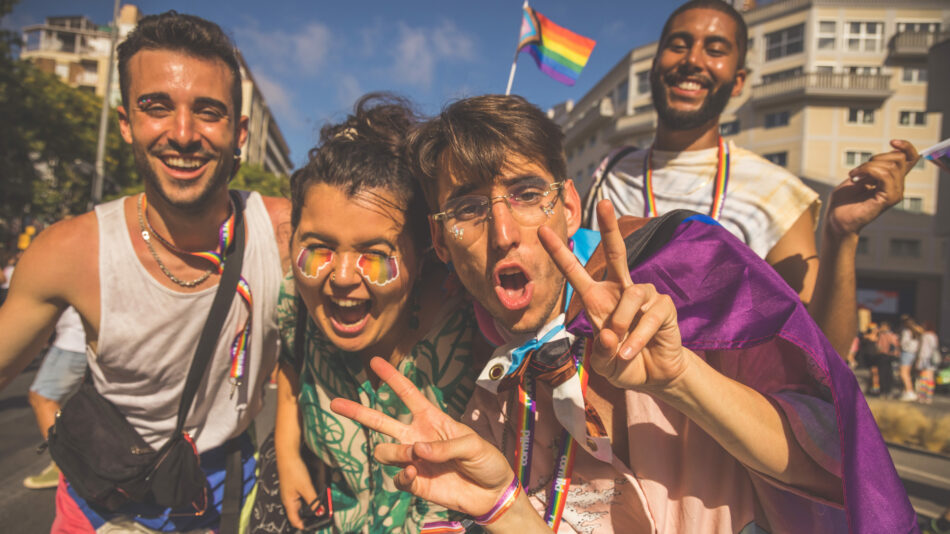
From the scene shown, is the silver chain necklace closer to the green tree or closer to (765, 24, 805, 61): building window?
the green tree

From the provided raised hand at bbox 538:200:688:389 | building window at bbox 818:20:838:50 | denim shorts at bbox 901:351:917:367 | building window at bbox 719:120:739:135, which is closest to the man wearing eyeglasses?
raised hand at bbox 538:200:688:389

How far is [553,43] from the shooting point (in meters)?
5.08

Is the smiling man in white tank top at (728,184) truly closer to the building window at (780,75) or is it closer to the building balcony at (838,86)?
the building balcony at (838,86)

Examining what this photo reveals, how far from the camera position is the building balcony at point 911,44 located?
2919 cm

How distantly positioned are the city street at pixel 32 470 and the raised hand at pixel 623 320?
4594 mm

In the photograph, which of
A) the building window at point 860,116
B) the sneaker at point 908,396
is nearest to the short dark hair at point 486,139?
the sneaker at point 908,396

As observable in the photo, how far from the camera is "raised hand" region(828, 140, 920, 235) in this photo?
184cm

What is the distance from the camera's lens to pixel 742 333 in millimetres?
1271

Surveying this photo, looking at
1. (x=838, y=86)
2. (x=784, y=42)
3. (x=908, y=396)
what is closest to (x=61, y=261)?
(x=908, y=396)

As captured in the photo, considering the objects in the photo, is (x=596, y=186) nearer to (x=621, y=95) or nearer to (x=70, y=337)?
(x=70, y=337)

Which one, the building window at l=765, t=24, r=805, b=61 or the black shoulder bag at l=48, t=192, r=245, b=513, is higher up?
the building window at l=765, t=24, r=805, b=61

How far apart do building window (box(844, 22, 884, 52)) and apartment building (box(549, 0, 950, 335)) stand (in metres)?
0.06

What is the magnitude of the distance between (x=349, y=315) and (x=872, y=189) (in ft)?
6.36

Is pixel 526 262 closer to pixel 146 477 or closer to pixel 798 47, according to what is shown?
pixel 146 477
